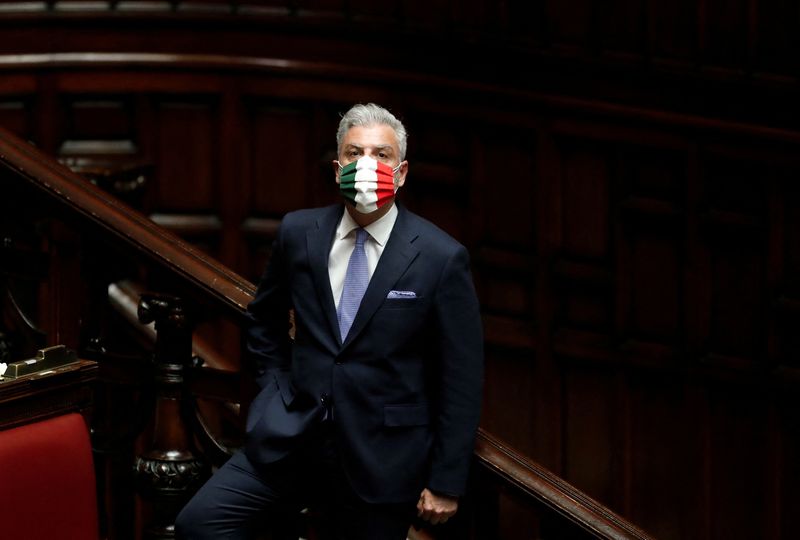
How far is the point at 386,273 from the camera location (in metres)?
2.22

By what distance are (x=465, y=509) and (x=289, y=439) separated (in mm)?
355

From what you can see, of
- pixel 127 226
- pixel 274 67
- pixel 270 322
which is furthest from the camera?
pixel 274 67

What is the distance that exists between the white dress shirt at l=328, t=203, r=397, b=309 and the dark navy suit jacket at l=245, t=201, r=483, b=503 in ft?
0.07

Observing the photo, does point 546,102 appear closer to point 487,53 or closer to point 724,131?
point 487,53

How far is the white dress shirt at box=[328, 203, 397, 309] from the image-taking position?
7.42 feet

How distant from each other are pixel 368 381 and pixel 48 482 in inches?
21.2

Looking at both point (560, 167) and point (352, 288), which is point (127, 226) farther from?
point (560, 167)

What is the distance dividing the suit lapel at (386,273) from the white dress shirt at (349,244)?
0.02m

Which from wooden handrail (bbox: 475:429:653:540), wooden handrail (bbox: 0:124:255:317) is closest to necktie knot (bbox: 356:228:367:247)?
wooden handrail (bbox: 0:124:255:317)

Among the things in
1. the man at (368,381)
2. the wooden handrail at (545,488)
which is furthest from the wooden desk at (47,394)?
the wooden handrail at (545,488)

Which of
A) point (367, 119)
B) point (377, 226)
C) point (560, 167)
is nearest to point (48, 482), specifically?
point (377, 226)

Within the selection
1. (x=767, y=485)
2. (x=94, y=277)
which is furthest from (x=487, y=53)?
(x=94, y=277)

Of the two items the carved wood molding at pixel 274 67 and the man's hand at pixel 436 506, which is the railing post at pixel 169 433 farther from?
the carved wood molding at pixel 274 67

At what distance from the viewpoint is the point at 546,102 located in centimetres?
405
